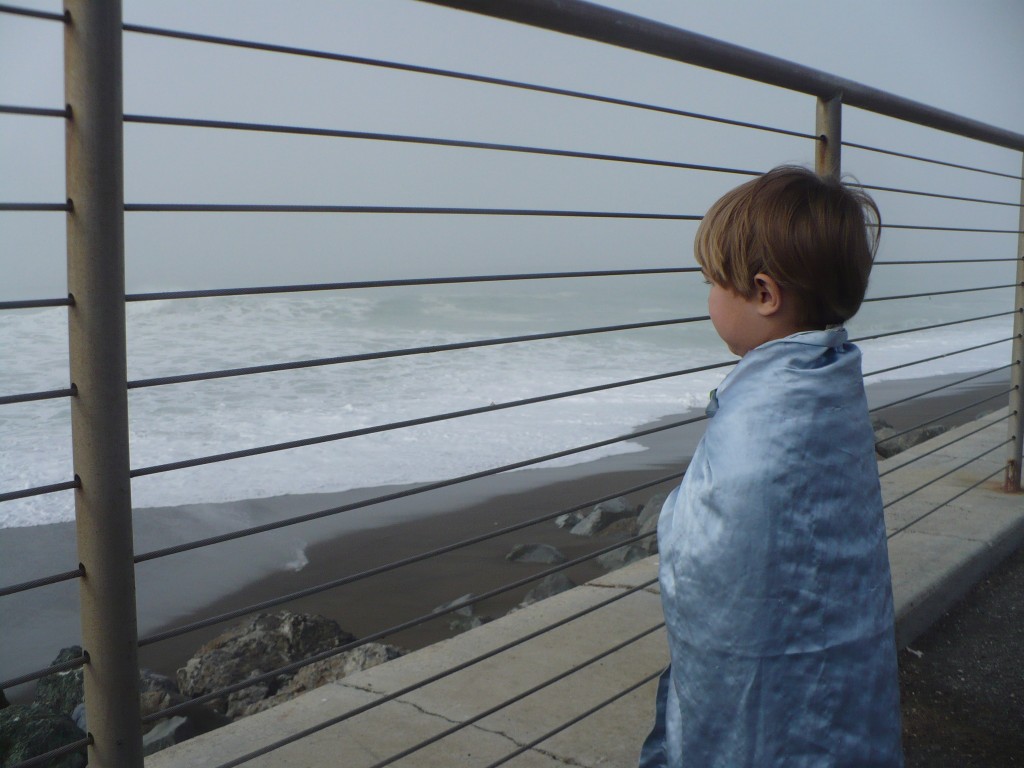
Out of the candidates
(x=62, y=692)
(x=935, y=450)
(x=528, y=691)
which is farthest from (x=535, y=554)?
(x=528, y=691)

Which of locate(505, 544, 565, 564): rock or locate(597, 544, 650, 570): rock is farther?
locate(505, 544, 565, 564): rock

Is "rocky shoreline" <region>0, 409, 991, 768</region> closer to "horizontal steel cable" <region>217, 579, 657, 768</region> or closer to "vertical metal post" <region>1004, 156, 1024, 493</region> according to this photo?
"vertical metal post" <region>1004, 156, 1024, 493</region>

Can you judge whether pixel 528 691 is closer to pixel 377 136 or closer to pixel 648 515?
pixel 377 136

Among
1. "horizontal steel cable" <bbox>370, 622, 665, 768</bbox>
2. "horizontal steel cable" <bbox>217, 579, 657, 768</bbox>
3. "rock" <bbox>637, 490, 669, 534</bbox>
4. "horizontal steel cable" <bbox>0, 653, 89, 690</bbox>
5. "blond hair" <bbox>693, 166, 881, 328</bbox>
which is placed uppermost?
"blond hair" <bbox>693, 166, 881, 328</bbox>

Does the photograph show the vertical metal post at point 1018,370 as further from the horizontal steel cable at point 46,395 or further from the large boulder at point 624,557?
the horizontal steel cable at point 46,395

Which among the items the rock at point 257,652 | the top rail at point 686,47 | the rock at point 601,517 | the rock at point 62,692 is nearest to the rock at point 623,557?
the rock at point 601,517

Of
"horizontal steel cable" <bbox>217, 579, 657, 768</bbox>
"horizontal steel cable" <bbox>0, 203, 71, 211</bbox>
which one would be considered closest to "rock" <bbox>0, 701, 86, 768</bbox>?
"horizontal steel cable" <bbox>217, 579, 657, 768</bbox>

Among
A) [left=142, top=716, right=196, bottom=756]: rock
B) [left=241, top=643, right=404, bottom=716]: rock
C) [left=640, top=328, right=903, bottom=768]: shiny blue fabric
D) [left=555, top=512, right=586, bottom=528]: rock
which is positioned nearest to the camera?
[left=640, top=328, right=903, bottom=768]: shiny blue fabric

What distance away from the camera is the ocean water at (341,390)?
716 cm

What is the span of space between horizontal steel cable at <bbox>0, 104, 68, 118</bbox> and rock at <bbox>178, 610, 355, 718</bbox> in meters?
2.67

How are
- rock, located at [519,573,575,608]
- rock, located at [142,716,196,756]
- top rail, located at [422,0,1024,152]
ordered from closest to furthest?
top rail, located at [422,0,1024,152]
rock, located at [142,716,196,756]
rock, located at [519,573,575,608]

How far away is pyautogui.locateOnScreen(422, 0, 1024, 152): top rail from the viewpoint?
147 cm

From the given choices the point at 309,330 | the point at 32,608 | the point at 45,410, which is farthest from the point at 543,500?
the point at 309,330

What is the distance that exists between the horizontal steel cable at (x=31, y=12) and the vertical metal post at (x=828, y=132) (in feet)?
5.71
